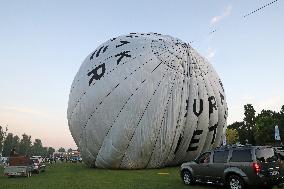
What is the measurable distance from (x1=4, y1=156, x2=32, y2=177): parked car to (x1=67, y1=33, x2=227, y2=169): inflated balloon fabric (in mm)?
4157

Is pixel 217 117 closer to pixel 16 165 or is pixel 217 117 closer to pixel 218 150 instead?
A: pixel 218 150

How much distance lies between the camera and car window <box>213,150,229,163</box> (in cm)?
1395

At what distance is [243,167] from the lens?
42.1ft

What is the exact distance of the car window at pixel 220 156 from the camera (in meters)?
13.9

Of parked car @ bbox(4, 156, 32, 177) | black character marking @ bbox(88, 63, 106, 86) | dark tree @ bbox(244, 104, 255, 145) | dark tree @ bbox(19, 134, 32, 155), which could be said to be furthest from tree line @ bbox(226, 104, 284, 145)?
dark tree @ bbox(19, 134, 32, 155)

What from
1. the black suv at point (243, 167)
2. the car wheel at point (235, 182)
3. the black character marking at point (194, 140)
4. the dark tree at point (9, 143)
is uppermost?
the dark tree at point (9, 143)

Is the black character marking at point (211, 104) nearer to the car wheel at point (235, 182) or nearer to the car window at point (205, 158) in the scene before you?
the car window at point (205, 158)

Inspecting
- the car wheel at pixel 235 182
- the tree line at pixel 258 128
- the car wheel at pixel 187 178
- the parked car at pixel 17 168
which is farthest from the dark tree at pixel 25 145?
the car wheel at pixel 235 182

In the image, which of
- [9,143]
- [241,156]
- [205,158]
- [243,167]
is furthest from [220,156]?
[9,143]

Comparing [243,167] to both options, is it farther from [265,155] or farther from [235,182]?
[265,155]

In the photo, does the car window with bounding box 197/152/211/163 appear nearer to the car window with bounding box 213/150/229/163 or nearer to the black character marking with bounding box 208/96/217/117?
the car window with bounding box 213/150/229/163

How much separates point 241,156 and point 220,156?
122cm

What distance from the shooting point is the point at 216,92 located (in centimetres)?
2683

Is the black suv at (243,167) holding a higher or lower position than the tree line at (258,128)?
lower
